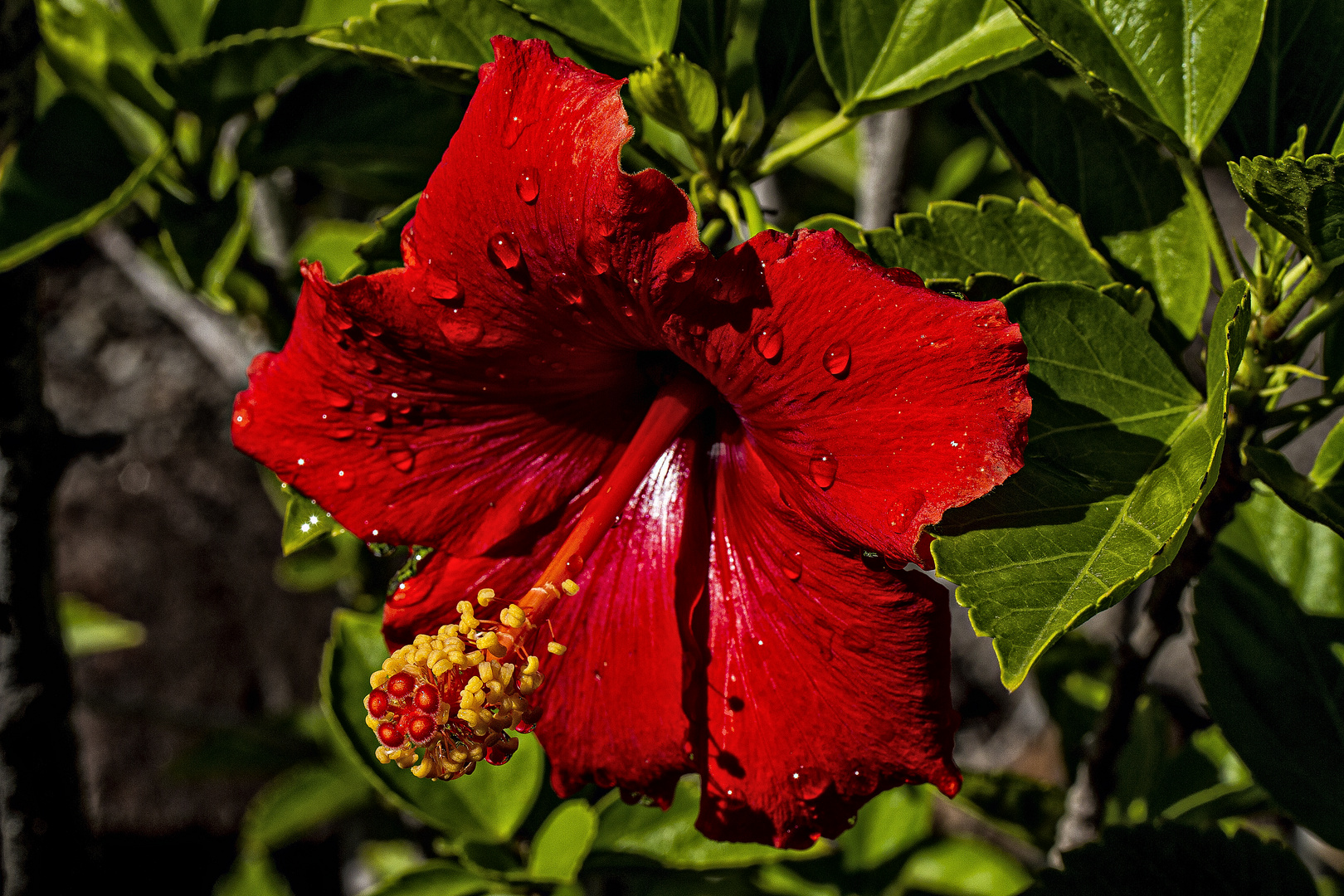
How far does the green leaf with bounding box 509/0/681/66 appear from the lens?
831mm

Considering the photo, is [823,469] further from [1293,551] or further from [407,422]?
[1293,551]

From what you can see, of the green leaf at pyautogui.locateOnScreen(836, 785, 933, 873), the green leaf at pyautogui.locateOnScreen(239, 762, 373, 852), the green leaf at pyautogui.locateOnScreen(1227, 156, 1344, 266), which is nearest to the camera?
the green leaf at pyautogui.locateOnScreen(1227, 156, 1344, 266)

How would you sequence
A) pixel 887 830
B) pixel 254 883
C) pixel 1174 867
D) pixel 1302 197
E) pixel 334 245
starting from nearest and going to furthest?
pixel 1302 197, pixel 1174 867, pixel 887 830, pixel 334 245, pixel 254 883

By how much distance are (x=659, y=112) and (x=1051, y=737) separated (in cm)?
217

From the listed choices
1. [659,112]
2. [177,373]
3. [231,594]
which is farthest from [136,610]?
[659,112]

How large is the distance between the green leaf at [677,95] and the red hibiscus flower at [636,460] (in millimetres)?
113

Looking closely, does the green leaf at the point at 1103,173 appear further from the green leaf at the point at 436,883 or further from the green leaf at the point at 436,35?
the green leaf at the point at 436,883

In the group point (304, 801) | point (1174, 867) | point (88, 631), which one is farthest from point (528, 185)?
point (88, 631)

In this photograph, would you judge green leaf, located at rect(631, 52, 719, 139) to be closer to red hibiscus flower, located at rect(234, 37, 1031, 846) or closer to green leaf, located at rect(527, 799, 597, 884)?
red hibiscus flower, located at rect(234, 37, 1031, 846)

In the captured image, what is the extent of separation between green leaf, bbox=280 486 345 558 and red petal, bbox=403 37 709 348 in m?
0.25

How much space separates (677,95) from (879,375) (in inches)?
11.4

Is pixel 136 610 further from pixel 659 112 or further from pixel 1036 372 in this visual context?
pixel 1036 372

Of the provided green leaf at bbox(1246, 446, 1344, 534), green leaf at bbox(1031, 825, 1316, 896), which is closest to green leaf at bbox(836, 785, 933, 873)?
green leaf at bbox(1031, 825, 1316, 896)

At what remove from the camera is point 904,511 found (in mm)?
661
